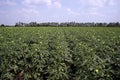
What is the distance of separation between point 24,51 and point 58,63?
1135mm

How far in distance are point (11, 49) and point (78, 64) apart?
2.08 m

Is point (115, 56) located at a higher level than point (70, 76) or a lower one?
higher

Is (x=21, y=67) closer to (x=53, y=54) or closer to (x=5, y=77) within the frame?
(x=5, y=77)

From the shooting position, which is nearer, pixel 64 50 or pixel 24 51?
pixel 24 51

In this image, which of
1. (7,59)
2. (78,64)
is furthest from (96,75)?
(7,59)

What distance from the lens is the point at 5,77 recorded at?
4.95 metres

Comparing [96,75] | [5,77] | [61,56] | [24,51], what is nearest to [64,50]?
[61,56]

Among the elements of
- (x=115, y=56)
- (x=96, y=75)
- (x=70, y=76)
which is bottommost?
(x=70, y=76)

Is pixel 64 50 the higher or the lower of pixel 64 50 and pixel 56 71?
the higher

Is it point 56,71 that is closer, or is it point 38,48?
point 56,71

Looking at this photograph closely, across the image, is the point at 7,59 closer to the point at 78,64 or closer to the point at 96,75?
the point at 78,64

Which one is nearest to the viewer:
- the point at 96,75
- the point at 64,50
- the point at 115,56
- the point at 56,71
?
the point at 96,75

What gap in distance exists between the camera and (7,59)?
5.02 metres

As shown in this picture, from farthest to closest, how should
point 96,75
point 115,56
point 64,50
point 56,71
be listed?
point 64,50
point 115,56
point 56,71
point 96,75
